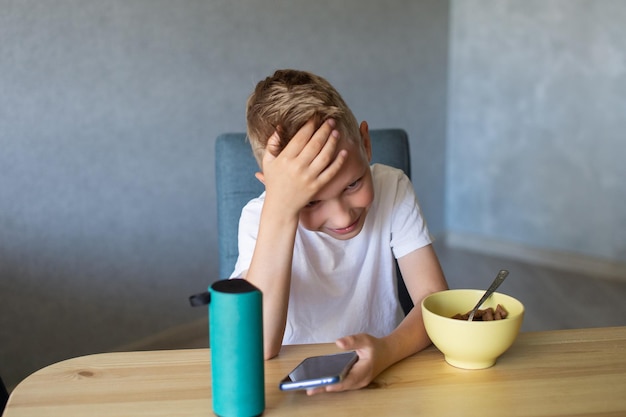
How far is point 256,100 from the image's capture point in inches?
48.9

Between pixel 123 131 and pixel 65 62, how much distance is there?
1.05ft

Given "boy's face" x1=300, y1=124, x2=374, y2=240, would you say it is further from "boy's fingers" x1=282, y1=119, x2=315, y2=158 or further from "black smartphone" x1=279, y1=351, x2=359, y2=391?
"black smartphone" x1=279, y1=351, x2=359, y2=391

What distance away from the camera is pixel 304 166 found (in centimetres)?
112

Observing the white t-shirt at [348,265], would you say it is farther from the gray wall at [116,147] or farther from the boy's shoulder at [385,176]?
the gray wall at [116,147]

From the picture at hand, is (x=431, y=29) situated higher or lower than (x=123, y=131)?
higher

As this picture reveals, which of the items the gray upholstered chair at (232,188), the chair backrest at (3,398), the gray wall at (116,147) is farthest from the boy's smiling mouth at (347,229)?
the gray wall at (116,147)

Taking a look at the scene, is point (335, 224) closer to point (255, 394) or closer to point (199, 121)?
point (255, 394)

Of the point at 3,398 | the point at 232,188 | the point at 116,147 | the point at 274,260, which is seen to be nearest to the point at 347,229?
the point at 274,260

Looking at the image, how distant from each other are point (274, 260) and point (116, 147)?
1.58m

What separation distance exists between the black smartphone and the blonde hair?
36 cm

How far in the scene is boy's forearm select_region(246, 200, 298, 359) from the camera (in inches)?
45.2

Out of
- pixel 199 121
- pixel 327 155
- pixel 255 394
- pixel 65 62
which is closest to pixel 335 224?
pixel 327 155

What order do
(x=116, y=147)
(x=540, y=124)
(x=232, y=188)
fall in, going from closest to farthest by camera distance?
(x=232, y=188) < (x=116, y=147) < (x=540, y=124)

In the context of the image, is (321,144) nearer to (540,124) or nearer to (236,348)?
(236,348)
